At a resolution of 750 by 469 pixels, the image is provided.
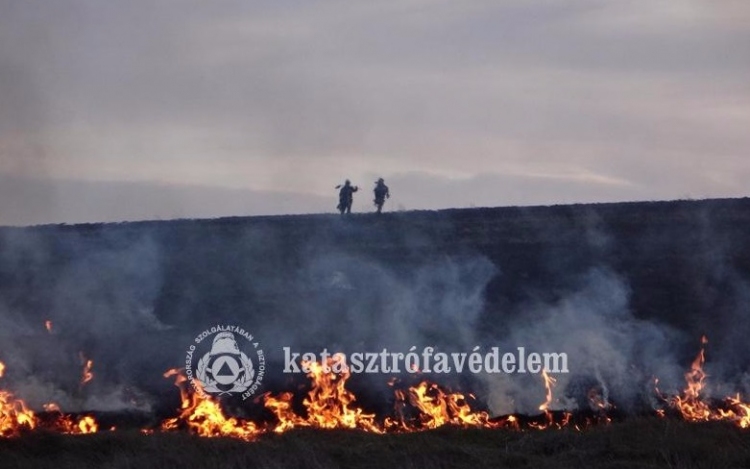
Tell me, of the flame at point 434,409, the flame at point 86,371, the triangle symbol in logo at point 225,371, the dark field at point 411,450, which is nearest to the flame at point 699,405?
the dark field at point 411,450

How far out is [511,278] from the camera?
2333 centimetres

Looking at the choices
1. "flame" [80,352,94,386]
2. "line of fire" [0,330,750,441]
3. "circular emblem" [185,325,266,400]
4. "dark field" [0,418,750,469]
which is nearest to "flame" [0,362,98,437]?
"line of fire" [0,330,750,441]

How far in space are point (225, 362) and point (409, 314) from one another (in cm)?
353

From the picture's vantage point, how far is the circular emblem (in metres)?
21.1

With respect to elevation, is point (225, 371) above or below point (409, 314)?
below

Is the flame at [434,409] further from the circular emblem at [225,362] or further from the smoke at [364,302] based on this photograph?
the circular emblem at [225,362]

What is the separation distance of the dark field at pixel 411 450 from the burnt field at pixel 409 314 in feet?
0.24

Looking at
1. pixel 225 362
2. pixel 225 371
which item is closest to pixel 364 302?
pixel 225 362

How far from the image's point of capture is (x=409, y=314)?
72.9 feet

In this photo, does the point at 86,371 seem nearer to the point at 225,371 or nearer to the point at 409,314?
the point at 225,371

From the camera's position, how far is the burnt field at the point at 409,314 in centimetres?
1878

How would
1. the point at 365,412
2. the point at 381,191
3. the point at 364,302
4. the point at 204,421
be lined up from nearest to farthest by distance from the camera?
the point at 204,421 → the point at 365,412 → the point at 364,302 → the point at 381,191

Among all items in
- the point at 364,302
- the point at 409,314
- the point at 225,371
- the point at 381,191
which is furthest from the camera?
the point at 381,191

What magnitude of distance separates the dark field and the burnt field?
7cm
